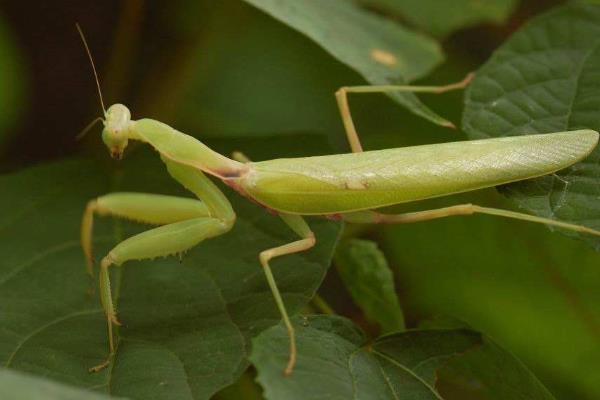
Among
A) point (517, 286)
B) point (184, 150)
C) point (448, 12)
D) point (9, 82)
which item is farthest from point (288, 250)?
point (9, 82)

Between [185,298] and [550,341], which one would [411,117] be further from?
[185,298]

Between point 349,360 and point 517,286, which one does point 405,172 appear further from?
point 517,286

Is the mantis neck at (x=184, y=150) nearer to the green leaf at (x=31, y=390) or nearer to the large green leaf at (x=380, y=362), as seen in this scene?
the large green leaf at (x=380, y=362)

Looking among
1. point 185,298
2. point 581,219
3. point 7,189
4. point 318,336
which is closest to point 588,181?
point 581,219

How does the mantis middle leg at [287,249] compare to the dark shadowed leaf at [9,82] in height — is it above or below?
below

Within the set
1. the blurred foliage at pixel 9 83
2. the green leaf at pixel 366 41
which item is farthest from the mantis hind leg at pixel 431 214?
the blurred foliage at pixel 9 83
